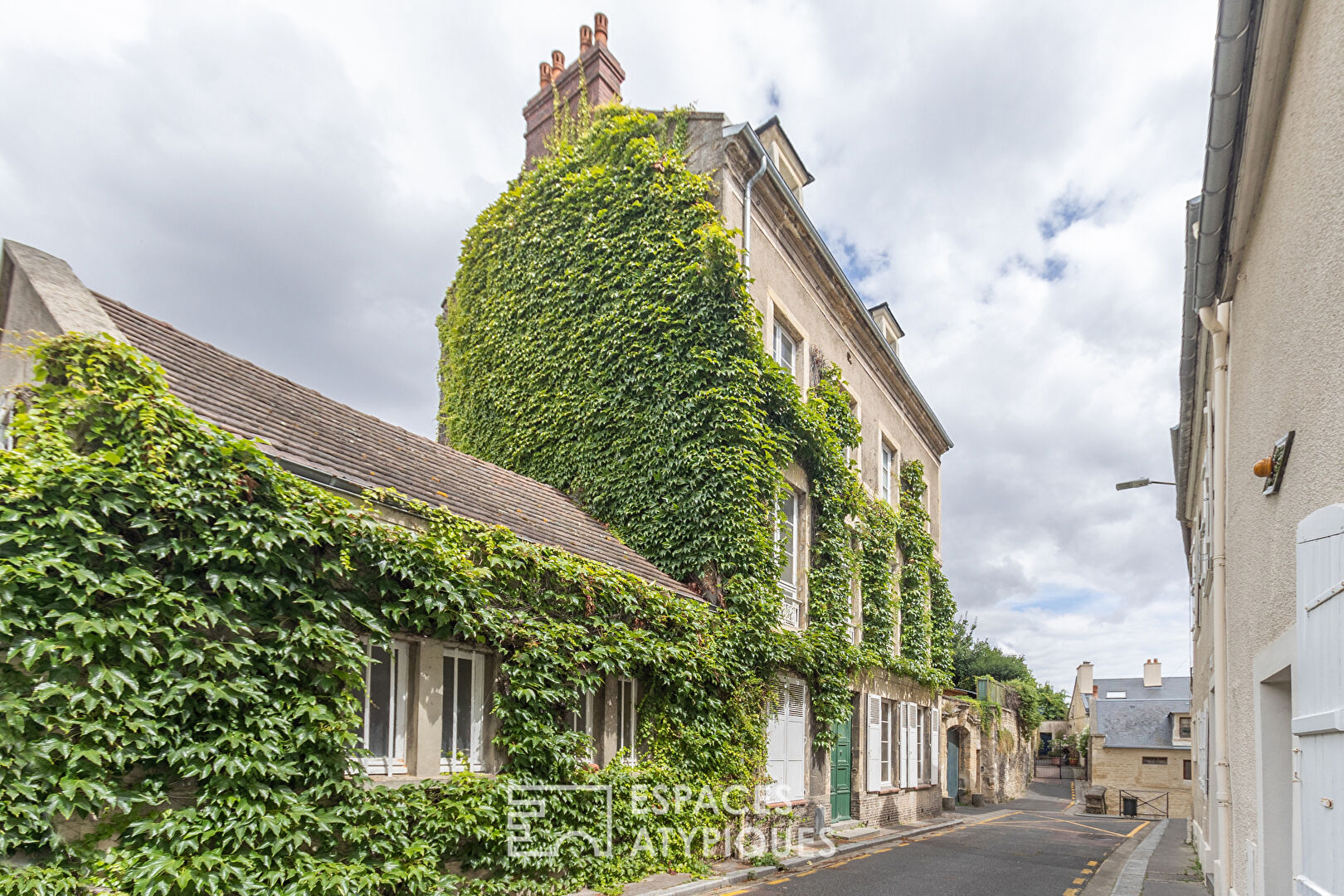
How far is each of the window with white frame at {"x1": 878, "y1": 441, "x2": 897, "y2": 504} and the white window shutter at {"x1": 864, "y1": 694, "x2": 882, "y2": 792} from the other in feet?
14.3

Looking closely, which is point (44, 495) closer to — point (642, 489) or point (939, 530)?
point (642, 489)

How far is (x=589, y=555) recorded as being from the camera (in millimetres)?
10820

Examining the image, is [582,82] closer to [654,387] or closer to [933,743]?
[654,387]

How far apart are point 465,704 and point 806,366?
9338 mm

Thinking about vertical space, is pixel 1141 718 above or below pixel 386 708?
below

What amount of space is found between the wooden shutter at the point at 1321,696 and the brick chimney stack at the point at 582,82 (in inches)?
541

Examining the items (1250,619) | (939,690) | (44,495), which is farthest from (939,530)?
(44,495)

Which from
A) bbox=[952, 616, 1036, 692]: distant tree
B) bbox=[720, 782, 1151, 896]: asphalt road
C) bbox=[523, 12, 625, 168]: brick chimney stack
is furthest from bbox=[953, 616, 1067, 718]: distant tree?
bbox=[523, 12, 625, 168]: brick chimney stack

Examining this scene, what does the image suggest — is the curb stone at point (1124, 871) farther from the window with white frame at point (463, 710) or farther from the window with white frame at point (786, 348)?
the window with white frame at point (786, 348)

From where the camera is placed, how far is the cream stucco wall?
11.5 ft

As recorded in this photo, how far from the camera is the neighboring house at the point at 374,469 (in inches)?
297

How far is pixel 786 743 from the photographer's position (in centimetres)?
1366

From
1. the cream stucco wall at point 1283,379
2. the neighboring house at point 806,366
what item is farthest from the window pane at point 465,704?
the cream stucco wall at point 1283,379

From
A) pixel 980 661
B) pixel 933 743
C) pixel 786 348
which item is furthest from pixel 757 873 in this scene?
pixel 980 661
